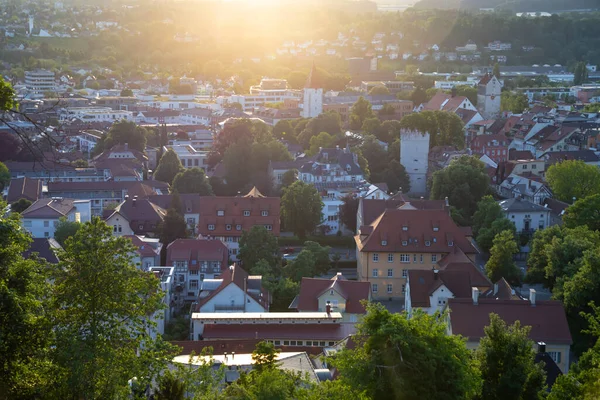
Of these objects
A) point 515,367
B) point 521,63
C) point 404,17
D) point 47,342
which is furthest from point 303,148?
point 404,17

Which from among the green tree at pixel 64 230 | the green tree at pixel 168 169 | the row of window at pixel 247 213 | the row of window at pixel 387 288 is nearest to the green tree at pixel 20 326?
the row of window at pixel 387 288

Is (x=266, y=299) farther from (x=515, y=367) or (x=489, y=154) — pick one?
(x=489, y=154)

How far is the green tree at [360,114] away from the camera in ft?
137

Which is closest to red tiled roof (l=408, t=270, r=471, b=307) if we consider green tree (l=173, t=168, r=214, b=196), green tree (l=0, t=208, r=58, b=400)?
green tree (l=0, t=208, r=58, b=400)

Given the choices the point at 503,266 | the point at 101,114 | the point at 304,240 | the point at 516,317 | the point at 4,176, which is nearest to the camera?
the point at 516,317

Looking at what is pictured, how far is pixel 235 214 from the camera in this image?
23594mm

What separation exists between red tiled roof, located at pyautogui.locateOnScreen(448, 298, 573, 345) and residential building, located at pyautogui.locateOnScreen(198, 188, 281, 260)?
27.6ft

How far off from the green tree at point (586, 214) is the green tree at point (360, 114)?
62.5 ft

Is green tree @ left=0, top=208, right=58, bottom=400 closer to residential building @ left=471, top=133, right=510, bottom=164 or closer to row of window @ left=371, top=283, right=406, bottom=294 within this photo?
row of window @ left=371, top=283, right=406, bottom=294

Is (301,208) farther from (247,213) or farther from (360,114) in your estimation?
(360,114)

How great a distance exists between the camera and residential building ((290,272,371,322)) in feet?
57.5

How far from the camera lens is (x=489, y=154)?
3488 centimetres

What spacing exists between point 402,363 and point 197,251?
12.5 m

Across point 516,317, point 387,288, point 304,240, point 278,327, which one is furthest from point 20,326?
point 304,240
